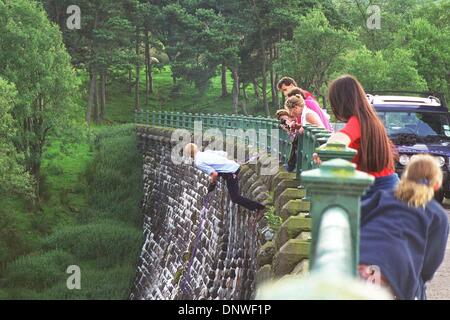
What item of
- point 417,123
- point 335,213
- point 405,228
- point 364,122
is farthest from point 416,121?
point 335,213

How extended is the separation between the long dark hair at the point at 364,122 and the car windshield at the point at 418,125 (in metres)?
10.4

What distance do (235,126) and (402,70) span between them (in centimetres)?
1694

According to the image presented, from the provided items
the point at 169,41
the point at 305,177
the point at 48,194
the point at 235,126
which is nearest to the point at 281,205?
the point at 305,177

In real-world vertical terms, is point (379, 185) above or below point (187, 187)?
above

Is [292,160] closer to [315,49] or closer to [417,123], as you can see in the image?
[417,123]

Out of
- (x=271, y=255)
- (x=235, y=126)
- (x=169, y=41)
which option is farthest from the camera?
(x=169, y=41)

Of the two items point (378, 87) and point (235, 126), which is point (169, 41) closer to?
point (378, 87)

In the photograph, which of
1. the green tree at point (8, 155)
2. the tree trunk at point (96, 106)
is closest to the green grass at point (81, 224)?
the green tree at point (8, 155)

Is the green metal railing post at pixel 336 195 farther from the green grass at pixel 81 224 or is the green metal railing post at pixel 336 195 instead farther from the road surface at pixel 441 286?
the green grass at pixel 81 224

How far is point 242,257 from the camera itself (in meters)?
12.8

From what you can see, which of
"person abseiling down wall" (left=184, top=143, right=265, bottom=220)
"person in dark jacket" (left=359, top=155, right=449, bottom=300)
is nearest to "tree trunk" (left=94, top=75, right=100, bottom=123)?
"person abseiling down wall" (left=184, top=143, right=265, bottom=220)

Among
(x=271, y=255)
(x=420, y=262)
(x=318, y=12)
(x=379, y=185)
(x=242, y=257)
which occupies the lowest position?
(x=242, y=257)

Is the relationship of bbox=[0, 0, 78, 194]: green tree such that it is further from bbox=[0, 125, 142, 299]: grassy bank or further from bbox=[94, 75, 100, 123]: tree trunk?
bbox=[94, 75, 100, 123]: tree trunk

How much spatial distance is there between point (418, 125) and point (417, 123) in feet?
0.15
